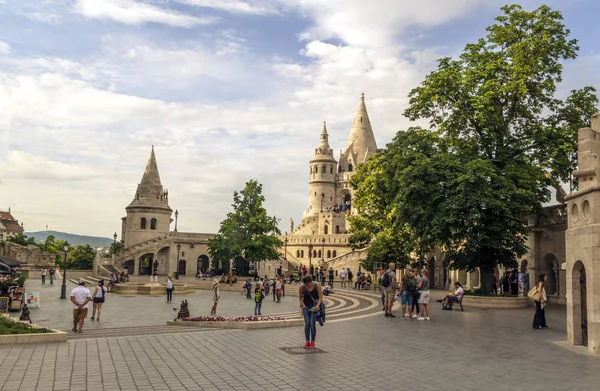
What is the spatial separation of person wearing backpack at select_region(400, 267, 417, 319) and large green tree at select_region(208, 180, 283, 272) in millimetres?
28747

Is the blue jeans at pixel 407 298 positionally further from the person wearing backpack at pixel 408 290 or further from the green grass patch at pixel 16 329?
the green grass patch at pixel 16 329

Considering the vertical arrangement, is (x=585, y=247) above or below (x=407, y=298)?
above

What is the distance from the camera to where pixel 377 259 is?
37.3 meters

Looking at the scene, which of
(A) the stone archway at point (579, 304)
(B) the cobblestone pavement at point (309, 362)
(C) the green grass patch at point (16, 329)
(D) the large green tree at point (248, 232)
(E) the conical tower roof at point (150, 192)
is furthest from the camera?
(E) the conical tower roof at point (150, 192)

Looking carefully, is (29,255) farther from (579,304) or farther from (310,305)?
(579,304)

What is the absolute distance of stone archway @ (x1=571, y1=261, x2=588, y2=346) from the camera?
1326 cm

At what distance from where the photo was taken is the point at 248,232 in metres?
48.2

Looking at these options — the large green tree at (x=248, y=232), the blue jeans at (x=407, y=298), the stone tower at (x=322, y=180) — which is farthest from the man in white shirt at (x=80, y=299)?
the stone tower at (x=322, y=180)

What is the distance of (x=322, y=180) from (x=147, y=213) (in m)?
41.9

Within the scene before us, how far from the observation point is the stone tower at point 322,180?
9831cm

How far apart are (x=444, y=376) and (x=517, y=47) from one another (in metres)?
20.7

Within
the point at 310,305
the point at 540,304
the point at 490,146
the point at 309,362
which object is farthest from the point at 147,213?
the point at 309,362

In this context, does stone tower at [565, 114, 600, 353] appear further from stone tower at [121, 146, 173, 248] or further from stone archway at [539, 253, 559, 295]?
stone tower at [121, 146, 173, 248]

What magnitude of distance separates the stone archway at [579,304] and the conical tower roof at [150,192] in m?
55.5
